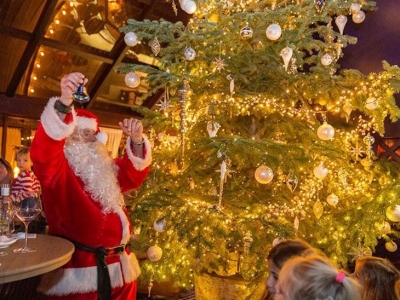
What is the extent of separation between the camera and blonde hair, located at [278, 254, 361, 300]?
4.09 ft

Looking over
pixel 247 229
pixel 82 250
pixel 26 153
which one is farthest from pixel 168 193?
pixel 26 153

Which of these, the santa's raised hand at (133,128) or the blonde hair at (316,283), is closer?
the blonde hair at (316,283)

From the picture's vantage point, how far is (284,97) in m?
3.04

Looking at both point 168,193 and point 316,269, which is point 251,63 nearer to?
point 168,193

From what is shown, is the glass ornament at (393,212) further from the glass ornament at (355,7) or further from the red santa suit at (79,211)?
the red santa suit at (79,211)

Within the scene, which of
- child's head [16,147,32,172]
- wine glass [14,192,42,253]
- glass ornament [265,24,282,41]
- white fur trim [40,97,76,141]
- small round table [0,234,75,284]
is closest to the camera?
small round table [0,234,75,284]

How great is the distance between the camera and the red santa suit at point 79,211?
1.96m

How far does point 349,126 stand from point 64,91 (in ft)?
8.22

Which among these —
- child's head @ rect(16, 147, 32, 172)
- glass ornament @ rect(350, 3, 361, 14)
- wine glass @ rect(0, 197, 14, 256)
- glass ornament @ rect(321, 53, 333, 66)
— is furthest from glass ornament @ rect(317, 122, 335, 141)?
child's head @ rect(16, 147, 32, 172)

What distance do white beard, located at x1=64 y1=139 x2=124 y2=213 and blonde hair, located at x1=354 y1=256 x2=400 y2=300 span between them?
127 cm

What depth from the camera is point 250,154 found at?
8.49 feet

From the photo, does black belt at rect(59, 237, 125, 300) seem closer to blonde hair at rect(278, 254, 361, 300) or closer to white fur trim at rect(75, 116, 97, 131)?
white fur trim at rect(75, 116, 97, 131)

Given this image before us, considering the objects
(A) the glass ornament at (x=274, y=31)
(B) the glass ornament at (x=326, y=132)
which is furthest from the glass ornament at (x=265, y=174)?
(A) the glass ornament at (x=274, y=31)

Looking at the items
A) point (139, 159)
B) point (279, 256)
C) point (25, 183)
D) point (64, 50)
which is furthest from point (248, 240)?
point (64, 50)
